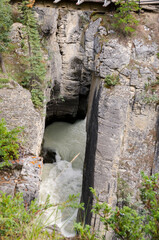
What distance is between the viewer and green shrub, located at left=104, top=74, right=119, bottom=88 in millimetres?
10070

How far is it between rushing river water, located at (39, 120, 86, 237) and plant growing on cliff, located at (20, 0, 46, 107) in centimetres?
381

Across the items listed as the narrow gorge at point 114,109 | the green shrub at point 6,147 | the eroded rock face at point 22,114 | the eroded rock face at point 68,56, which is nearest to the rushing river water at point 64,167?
the narrow gorge at point 114,109

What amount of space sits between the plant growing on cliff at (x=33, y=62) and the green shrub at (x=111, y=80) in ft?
11.0

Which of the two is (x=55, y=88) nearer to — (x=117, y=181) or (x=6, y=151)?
(x=117, y=181)

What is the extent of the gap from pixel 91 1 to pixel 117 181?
969cm

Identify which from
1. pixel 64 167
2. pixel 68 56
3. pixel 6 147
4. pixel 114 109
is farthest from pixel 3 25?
pixel 64 167

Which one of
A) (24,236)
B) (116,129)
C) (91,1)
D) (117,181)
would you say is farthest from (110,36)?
(24,236)

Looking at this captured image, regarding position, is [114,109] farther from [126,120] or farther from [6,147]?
[6,147]

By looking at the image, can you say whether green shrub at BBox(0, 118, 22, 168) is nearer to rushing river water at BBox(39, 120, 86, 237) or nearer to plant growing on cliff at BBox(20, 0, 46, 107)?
plant growing on cliff at BBox(20, 0, 46, 107)

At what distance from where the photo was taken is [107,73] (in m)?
10.3

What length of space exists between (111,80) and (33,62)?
4.12 metres

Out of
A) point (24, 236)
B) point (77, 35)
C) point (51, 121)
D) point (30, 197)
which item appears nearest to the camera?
point (24, 236)

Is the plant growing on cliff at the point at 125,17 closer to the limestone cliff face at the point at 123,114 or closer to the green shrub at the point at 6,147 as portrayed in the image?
the limestone cliff face at the point at 123,114

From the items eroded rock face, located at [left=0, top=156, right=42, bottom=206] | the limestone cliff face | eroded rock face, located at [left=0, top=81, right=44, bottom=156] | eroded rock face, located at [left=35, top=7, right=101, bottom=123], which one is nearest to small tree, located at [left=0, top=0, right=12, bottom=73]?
eroded rock face, located at [left=0, top=81, right=44, bottom=156]
